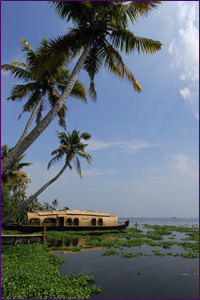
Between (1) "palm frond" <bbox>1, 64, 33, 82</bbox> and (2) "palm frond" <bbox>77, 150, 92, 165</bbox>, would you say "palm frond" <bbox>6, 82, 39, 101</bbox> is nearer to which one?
(1) "palm frond" <bbox>1, 64, 33, 82</bbox>

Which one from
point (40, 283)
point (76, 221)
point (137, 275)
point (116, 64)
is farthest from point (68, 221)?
point (116, 64)

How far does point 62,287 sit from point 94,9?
1100 centimetres

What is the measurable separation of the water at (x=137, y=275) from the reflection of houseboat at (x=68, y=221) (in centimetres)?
1093

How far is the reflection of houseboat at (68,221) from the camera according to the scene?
22377 mm

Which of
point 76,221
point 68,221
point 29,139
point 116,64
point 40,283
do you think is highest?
point 116,64

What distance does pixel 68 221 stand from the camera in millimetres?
23828

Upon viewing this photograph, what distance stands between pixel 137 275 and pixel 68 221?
16.2m

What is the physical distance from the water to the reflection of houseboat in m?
10.9

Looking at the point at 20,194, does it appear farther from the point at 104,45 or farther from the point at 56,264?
the point at 104,45

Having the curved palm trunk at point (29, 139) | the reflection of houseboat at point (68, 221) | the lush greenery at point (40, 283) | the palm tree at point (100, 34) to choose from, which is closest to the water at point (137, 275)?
the lush greenery at point (40, 283)

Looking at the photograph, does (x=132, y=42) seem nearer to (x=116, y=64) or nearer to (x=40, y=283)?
(x=116, y=64)

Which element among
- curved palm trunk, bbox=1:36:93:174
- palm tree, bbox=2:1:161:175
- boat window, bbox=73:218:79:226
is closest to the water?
curved palm trunk, bbox=1:36:93:174

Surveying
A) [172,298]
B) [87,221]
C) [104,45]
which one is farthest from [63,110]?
[87,221]

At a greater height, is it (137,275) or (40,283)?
(40,283)
